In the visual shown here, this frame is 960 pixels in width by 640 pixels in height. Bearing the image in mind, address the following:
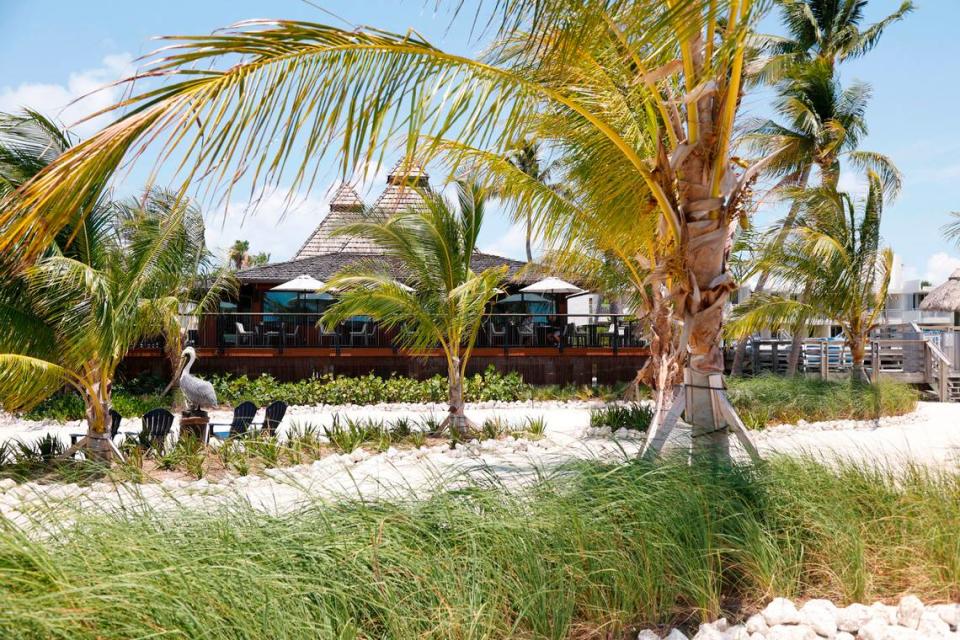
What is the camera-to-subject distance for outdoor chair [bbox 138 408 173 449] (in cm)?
941

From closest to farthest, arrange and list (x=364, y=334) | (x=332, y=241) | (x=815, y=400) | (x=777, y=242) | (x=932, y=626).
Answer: (x=932, y=626) < (x=815, y=400) < (x=777, y=242) < (x=364, y=334) < (x=332, y=241)

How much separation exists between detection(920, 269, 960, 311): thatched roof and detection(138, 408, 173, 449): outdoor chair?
84.4 ft

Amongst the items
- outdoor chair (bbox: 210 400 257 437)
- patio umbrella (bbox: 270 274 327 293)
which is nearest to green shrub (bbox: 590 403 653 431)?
outdoor chair (bbox: 210 400 257 437)

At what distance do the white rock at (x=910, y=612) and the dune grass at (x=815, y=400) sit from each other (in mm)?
9340

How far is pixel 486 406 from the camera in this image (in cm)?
1714

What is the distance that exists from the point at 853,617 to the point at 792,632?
42 cm

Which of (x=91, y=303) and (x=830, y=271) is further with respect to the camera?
(x=830, y=271)

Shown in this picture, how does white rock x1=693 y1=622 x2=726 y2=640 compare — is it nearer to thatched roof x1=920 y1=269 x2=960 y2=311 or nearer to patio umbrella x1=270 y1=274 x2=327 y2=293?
patio umbrella x1=270 y1=274 x2=327 y2=293

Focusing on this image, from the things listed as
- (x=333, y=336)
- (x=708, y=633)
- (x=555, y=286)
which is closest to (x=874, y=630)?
(x=708, y=633)

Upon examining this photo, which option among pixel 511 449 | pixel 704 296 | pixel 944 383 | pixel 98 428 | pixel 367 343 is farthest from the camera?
pixel 367 343

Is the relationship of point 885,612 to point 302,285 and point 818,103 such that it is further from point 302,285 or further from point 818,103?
point 818,103

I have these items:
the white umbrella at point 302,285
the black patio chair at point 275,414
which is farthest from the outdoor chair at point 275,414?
the white umbrella at point 302,285

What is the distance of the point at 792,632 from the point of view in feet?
11.6

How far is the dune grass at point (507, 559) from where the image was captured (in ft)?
8.71
